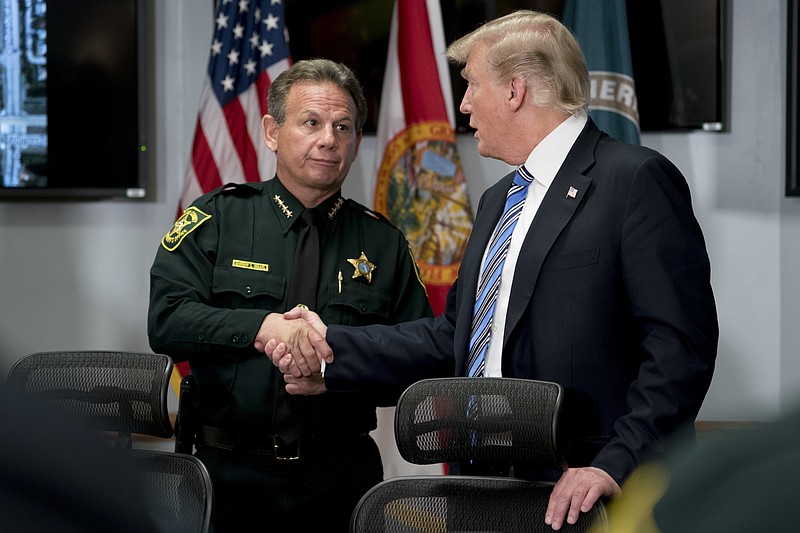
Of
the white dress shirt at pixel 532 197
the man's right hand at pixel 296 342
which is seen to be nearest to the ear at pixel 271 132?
the man's right hand at pixel 296 342

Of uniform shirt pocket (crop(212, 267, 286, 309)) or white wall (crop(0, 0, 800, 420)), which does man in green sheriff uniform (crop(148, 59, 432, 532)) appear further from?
white wall (crop(0, 0, 800, 420))

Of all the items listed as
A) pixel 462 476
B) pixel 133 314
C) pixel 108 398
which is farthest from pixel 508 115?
pixel 133 314

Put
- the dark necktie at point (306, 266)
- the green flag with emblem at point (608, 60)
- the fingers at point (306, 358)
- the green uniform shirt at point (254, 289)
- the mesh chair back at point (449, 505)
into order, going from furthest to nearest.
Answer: the green flag with emblem at point (608, 60)
the dark necktie at point (306, 266)
the green uniform shirt at point (254, 289)
the fingers at point (306, 358)
the mesh chair back at point (449, 505)

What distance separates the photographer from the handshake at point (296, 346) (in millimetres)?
2287

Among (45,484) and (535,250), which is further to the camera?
(535,250)

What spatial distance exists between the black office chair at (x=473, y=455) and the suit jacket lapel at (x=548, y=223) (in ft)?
0.68

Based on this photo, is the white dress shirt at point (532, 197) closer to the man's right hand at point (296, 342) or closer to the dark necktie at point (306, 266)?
the man's right hand at point (296, 342)

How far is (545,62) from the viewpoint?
2.11m

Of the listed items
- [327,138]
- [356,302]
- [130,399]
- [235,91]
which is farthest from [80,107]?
[130,399]

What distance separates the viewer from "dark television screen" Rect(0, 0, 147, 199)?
4059 millimetres

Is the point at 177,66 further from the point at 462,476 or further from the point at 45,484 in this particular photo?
the point at 45,484

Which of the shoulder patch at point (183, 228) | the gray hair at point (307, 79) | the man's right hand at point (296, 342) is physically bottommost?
the man's right hand at point (296, 342)

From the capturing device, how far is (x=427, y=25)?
3.91 meters

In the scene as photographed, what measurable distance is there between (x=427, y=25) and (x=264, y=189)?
156cm
